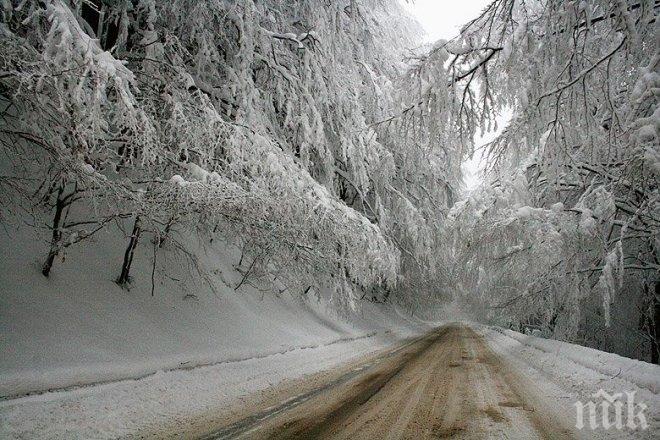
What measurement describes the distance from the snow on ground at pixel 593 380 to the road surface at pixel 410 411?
28cm

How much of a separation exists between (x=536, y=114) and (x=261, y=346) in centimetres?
720

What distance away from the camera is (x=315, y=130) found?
8.05 metres

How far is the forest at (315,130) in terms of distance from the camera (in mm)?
3592

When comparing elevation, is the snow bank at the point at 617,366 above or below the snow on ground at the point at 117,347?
above

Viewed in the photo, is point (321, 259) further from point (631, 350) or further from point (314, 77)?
point (631, 350)

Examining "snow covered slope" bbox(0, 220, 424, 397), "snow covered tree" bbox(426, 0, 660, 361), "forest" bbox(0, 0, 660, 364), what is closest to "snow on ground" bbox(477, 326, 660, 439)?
"forest" bbox(0, 0, 660, 364)

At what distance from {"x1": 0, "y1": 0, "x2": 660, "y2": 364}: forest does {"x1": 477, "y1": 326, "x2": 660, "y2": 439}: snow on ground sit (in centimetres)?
90

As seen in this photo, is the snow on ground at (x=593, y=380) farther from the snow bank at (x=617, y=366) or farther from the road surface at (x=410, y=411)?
the road surface at (x=410, y=411)

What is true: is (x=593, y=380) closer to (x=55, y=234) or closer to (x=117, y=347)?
(x=117, y=347)

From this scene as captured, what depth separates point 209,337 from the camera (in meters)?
7.69

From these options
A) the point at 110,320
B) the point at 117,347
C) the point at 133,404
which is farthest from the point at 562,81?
the point at 110,320

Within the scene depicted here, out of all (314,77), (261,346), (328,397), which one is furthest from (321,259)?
(314,77)

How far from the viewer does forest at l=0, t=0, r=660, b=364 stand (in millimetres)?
3592

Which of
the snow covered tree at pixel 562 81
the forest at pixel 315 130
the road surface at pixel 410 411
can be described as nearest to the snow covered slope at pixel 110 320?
the forest at pixel 315 130
